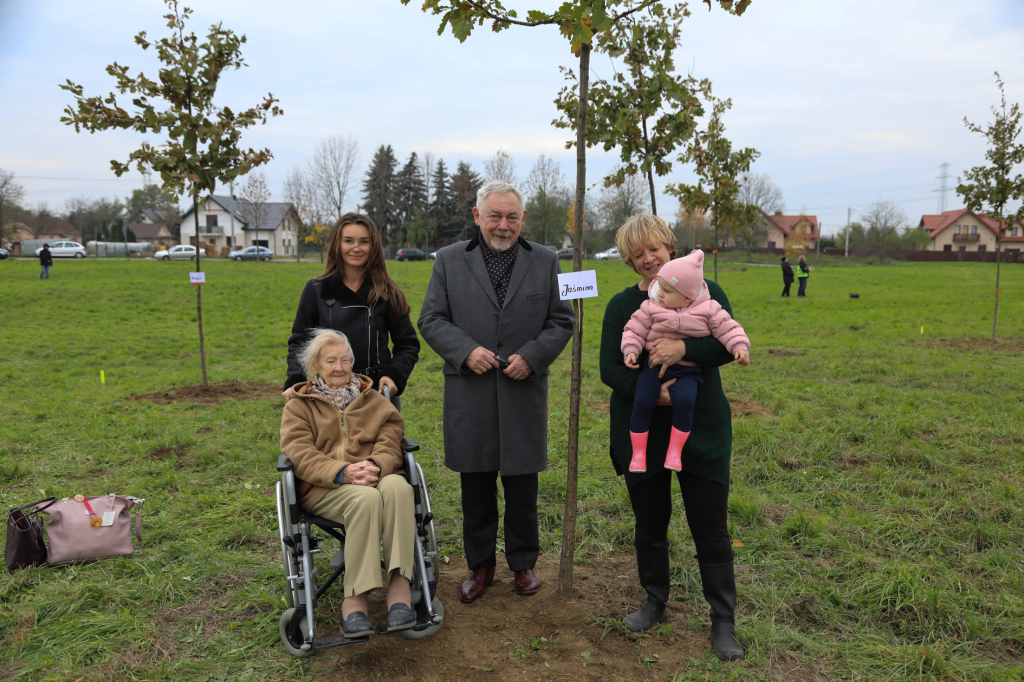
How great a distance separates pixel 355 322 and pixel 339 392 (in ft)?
1.66

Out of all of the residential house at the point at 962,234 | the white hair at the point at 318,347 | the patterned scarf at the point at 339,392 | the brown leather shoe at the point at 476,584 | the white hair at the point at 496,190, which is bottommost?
the brown leather shoe at the point at 476,584

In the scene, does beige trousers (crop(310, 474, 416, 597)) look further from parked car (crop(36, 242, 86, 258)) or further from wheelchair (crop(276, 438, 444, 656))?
parked car (crop(36, 242, 86, 258))

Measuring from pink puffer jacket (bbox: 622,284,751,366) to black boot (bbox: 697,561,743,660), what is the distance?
94 centimetres

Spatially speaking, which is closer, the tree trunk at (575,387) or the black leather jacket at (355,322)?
the tree trunk at (575,387)

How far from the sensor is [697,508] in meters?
2.91

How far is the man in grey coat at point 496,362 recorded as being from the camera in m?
3.35

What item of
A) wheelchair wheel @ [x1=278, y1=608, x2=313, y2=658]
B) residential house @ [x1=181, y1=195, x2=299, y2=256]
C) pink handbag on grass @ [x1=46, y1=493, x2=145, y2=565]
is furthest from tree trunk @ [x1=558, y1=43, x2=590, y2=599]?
residential house @ [x1=181, y1=195, x2=299, y2=256]

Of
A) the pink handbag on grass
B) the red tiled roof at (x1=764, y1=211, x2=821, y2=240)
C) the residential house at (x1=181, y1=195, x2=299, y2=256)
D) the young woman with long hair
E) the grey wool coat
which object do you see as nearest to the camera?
the grey wool coat

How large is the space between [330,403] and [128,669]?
1.39 meters

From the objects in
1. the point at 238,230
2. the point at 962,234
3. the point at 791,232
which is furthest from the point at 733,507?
the point at 962,234

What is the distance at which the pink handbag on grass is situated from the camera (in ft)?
12.4

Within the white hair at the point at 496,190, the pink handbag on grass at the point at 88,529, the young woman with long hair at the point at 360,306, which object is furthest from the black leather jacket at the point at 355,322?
the pink handbag on grass at the point at 88,529

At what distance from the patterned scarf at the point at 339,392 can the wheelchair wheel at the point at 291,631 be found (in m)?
0.91

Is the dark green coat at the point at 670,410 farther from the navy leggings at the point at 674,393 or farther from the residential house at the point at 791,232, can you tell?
the residential house at the point at 791,232
